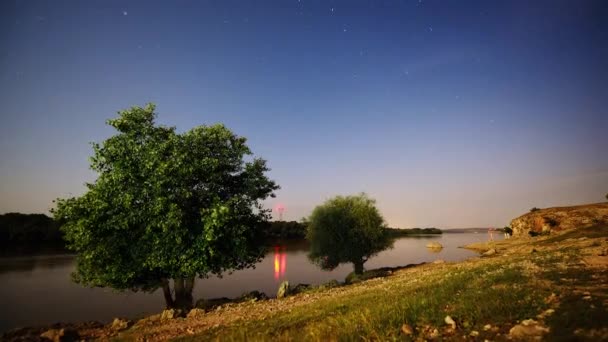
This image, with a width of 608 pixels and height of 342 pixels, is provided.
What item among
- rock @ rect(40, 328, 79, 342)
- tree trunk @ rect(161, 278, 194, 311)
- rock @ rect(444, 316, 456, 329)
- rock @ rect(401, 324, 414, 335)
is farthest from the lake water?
rock @ rect(444, 316, 456, 329)

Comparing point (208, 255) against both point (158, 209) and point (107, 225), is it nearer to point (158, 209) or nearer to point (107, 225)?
point (158, 209)

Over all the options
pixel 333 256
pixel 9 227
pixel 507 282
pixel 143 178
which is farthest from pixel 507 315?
pixel 9 227

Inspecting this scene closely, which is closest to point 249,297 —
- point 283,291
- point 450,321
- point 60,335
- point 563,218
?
point 283,291

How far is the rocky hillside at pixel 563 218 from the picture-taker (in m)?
74.5

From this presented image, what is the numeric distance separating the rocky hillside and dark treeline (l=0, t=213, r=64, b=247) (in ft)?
555

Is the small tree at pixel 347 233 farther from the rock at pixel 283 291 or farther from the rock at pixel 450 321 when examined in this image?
the rock at pixel 450 321

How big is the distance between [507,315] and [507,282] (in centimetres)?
722

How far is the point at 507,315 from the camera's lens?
10.1 metres

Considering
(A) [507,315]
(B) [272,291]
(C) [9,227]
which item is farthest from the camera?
(C) [9,227]

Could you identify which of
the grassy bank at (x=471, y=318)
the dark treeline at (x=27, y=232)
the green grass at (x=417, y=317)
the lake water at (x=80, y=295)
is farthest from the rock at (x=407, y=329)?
the dark treeline at (x=27, y=232)

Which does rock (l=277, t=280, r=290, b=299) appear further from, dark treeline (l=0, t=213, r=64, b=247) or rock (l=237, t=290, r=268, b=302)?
dark treeline (l=0, t=213, r=64, b=247)

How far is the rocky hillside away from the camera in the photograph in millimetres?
74537

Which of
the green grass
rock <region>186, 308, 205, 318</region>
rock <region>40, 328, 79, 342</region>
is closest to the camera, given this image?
the green grass

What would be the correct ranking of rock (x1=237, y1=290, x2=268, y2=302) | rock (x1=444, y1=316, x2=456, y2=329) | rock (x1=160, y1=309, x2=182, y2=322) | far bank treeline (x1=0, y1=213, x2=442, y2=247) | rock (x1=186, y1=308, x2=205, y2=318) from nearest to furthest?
rock (x1=444, y1=316, x2=456, y2=329)
rock (x1=160, y1=309, x2=182, y2=322)
rock (x1=186, y1=308, x2=205, y2=318)
rock (x1=237, y1=290, x2=268, y2=302)
far bank treeline (x1=0, y1=213, x2=442, y2=247)
